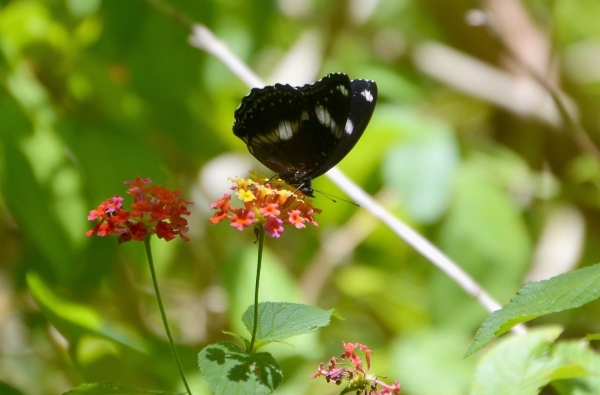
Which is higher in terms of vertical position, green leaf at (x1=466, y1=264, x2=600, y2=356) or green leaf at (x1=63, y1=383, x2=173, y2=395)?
green leaf at (x1=63, y1=383, x2=173, y2=395)

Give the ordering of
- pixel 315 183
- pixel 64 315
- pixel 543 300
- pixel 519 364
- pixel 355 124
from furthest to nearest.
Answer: pixel 315 183 < pixel 355 124 < pixel 64 315 < pixel 519 364 < pixel 543 300

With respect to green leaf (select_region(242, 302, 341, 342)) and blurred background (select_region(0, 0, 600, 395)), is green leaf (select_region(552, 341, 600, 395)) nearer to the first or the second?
green leaf (select_region(242, 302, 341, 342))

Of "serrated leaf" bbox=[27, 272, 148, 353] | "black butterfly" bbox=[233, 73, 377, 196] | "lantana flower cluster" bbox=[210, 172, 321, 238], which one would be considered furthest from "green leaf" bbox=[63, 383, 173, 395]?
"black butterfly" bbox=[233, 73, 377, 196]

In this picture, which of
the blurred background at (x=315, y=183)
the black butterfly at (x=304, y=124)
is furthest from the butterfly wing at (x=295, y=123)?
the blurred background at (x=315, y=183)

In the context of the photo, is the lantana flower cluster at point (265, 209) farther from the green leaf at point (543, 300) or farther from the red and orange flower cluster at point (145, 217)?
the green leaf at point (543, 300)

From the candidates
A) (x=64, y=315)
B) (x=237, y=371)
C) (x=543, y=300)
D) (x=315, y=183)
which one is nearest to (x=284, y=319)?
(x=237, y=371)

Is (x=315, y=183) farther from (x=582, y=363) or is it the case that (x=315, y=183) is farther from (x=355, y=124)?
(x=582, y=363)

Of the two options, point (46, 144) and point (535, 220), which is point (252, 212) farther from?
point (535, 220)
